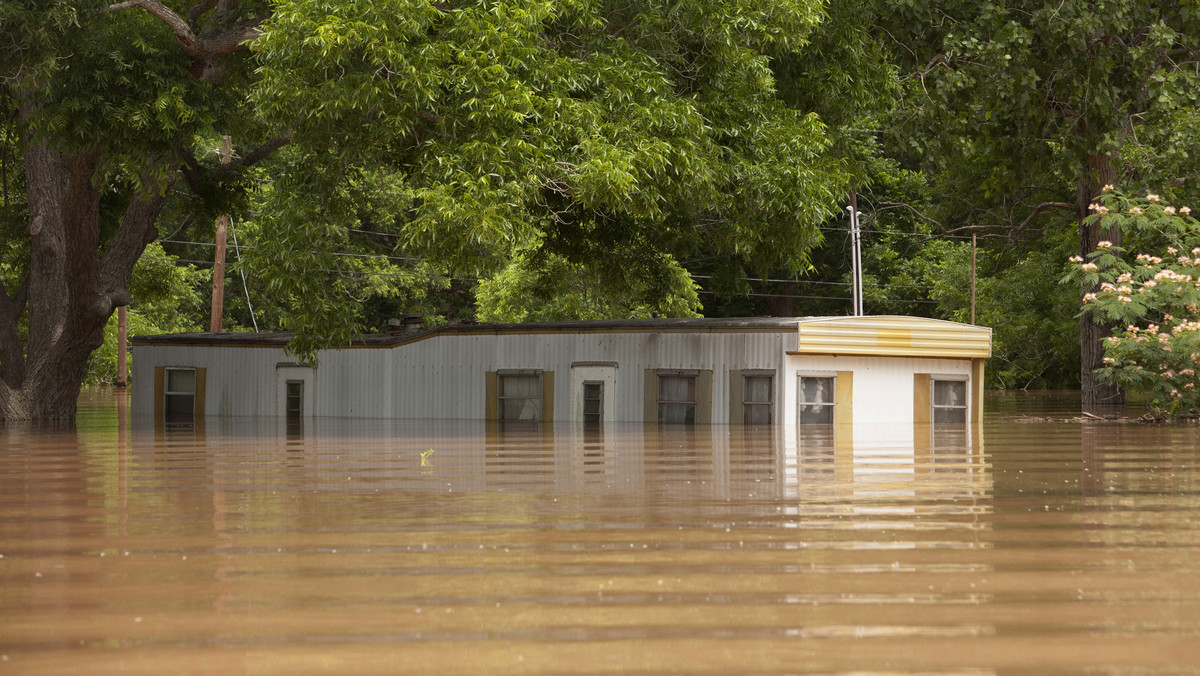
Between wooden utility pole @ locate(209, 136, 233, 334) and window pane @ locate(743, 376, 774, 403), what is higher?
wooden utility pole @ locate(209, 136, 233, 334)

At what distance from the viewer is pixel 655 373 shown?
26422 mm

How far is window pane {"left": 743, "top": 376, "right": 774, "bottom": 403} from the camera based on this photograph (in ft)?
82.5

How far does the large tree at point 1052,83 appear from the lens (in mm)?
Answer: 23516

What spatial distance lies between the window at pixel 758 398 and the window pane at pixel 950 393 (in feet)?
12.5

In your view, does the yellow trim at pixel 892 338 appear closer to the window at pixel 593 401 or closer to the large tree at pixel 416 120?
the large tree at pixel 416 120

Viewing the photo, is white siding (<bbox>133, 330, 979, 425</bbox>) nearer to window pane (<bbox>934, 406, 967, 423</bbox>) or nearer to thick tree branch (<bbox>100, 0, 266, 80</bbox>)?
window pane (<bbox>934, 406, 967, 423</bbox>)

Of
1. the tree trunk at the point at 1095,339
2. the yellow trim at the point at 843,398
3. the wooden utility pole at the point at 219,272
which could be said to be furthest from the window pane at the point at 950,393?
the wooden utility pole at the point at 219,272

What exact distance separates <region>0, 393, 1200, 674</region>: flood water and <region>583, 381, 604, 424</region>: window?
1527cm

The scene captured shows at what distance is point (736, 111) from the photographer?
69.6 ft

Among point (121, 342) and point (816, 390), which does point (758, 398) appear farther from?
point (121, 342)

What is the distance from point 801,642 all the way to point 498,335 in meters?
24.4

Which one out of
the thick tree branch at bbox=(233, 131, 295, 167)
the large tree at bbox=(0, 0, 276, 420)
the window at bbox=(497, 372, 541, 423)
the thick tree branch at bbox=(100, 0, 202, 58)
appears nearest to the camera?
the large tree at bbox=(0, 0, 276, 420)

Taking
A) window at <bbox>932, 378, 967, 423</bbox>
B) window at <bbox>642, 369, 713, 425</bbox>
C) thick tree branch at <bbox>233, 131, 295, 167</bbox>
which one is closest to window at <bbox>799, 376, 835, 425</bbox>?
window at <bbox>642, 369, 713, 425</bbox>

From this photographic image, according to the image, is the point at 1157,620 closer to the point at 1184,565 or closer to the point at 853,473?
the point at 1184,565
